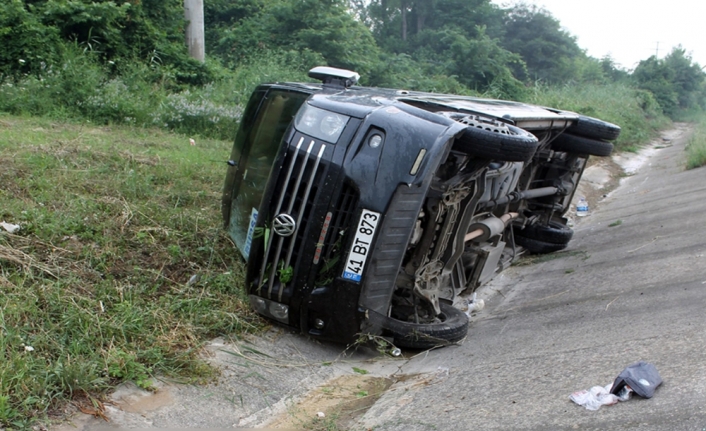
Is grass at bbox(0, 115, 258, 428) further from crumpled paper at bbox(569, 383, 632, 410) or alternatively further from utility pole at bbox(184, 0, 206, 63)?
utility pole at bbox(184, 0, 206, 63)

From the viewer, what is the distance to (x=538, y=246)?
755cm

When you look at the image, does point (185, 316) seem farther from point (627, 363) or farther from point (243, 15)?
point (243, 15)

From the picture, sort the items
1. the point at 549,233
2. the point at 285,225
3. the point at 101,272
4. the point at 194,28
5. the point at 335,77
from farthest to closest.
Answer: the point at 194,28 → the point at 549,233 → the point at 335,77 → the point at 101,272 → the point at 285,225

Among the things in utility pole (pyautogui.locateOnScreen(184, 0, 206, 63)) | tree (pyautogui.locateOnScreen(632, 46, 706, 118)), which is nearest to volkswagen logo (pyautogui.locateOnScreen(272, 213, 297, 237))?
utility pole (pyautogui.locateOnScreen(184, 0, 206, 63))

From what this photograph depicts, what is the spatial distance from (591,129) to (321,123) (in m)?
3.61

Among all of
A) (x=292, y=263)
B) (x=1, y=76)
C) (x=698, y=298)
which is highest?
(x=698, y=298)

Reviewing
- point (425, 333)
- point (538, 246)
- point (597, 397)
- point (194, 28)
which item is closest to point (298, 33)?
point (194, 28)

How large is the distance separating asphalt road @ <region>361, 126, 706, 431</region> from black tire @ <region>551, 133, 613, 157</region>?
995 millimetres

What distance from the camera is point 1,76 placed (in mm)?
9938

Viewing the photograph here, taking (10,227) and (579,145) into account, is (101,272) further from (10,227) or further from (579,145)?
(579,145)

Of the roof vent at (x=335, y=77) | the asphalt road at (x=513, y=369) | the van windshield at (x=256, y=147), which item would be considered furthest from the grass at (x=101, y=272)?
the roof vent at (x=335, y=77)

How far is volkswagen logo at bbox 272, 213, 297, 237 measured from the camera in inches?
167

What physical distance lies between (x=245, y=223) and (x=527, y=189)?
3128 mm

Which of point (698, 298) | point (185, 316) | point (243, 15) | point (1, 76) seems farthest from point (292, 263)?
point (243, 15)
